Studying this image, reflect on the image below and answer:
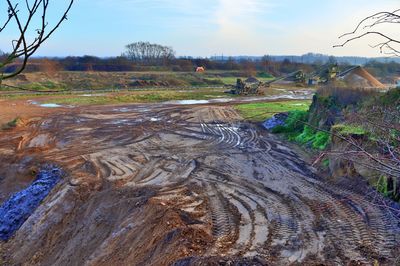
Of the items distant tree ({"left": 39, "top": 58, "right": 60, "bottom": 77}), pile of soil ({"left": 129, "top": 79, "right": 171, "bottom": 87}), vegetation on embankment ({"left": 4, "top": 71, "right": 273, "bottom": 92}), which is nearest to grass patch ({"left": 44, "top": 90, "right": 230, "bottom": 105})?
vegetation on embankment ({"left": 4, "top": 71, "right": 273, "bottom": 92})

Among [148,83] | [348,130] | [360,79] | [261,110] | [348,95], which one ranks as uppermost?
[348,95]

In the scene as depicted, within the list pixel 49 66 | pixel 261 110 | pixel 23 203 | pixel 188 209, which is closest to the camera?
pixel 188 209

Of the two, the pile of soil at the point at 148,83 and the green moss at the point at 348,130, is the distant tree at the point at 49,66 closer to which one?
the pile of soil at the point at 148,83

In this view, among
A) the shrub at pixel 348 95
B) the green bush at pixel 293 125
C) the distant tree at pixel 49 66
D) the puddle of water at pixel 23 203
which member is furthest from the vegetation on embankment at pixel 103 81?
the puddle of water at pixel 23 203

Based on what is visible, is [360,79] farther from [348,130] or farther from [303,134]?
[348,130]

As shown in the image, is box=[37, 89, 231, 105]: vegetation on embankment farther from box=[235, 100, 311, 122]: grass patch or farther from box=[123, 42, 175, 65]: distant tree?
box=[123, 42, 175, 65]: distant tree

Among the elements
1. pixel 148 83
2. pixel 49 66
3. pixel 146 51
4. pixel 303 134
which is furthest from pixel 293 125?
pixel 146 51

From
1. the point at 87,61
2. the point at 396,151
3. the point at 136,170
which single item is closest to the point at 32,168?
the point at 136,170
